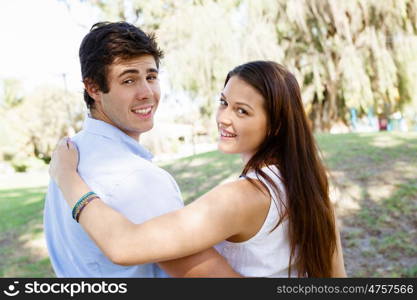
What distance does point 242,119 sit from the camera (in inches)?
58.3

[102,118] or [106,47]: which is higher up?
[106,47]

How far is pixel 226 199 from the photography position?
1188 millimetres

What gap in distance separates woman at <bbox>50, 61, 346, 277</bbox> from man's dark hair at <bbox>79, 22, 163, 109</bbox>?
0.84 ft

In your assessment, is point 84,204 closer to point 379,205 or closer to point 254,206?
point 254,206

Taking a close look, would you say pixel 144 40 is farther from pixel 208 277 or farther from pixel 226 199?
pixel 208 277

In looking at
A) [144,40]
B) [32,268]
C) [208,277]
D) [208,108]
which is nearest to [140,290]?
[208,277]

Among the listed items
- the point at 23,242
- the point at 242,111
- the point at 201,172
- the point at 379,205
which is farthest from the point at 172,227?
the point at 201,172

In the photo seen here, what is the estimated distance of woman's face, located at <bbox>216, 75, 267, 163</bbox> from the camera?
146 centimetres

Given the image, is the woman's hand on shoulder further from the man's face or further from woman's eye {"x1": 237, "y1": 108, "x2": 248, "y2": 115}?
woman's eye {"x1": 237, "y1": 108, "x2": 248, "y2": 115}

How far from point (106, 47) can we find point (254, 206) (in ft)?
2.35

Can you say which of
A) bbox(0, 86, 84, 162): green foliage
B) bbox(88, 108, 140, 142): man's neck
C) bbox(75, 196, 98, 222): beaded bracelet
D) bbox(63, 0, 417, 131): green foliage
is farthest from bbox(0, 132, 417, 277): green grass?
bbox(0, 86, 84, 162): green foliage

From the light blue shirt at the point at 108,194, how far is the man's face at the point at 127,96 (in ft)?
0.26

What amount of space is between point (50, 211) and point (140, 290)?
1.39 ft

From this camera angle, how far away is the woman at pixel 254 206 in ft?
3.81
